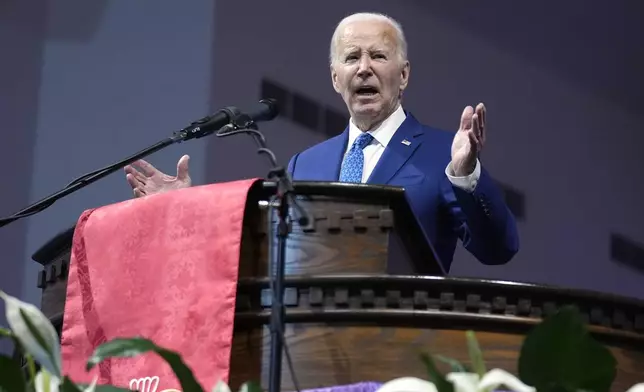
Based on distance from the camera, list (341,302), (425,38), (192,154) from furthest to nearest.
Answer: (425,38) → (192,154) → (341,302)

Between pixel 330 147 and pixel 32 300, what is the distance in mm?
1475

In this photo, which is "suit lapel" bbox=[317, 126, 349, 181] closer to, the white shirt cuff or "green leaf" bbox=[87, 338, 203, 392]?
the white shirt cuff

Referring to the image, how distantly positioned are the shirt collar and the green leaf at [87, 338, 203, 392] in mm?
1996

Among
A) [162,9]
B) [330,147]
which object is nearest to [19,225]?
[162,9]

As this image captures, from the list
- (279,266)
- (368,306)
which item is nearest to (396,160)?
(368,306)

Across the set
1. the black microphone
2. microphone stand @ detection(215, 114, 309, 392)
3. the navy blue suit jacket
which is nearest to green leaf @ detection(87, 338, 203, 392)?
microphone stand @ detection(215, 114, 309, 392)

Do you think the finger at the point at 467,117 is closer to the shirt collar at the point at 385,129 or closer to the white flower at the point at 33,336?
the shirt collar at the point at 385,129

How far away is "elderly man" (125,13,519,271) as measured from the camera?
228 cm

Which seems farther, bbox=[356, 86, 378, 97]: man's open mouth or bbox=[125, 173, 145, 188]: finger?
bbox=[356, 86, 378, 97]: man's open mouth

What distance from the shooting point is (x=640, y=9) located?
5.15 meters

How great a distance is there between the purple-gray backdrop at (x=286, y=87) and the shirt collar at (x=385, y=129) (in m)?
0.95

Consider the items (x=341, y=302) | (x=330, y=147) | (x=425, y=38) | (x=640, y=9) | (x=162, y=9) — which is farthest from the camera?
(x=640, y=9)

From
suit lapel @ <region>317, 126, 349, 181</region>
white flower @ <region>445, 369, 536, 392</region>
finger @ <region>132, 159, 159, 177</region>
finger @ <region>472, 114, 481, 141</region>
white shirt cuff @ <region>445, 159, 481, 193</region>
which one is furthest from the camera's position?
suit lapel @ <region>317, 126, 349, 181</region>

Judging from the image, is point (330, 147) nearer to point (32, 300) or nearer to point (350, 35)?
point (350, 35)
